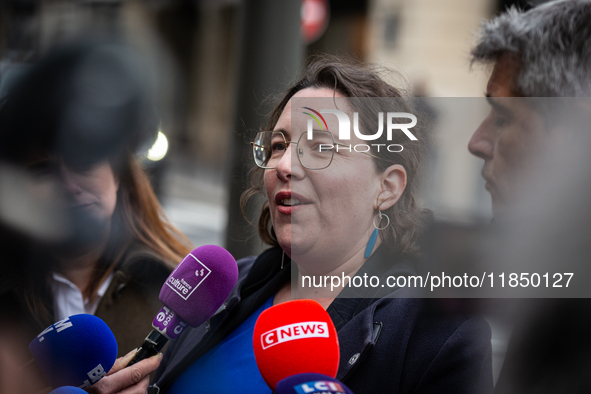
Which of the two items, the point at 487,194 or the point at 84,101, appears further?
the point at 84,101

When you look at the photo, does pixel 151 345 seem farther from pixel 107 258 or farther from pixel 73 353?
pixel 107 258

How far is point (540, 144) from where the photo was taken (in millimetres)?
1106

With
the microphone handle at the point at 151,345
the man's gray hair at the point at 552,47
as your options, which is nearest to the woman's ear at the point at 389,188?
the man's gray hair at the point at 552,47

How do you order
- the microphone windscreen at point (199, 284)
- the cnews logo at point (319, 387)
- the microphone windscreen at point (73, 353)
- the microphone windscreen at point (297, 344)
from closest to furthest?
the cnews logo at point (319, 387)
the microphone windscreen at point (297, 344)
the microphone windscreen at point (73, 353)
the microphone windscreen at point (199, 284)

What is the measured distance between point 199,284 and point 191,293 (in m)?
0.03

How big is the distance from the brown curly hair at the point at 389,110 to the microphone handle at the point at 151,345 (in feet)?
1.94

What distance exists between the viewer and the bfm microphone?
4.09 ft

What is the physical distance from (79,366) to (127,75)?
3.55 ft

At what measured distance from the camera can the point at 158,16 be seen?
1437 cm

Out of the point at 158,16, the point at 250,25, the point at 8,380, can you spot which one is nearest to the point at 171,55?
the point at 158,16

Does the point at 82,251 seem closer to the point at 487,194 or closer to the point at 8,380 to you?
the point at 8,380

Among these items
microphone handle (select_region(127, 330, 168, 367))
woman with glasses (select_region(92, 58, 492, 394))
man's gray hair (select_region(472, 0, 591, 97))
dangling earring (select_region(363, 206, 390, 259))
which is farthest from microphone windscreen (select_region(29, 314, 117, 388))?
man's gray hair (select_region(472, 0, 591, 97))

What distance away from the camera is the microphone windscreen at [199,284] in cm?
126

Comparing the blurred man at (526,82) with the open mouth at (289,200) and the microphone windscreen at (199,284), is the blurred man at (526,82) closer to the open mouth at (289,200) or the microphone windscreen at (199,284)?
the open mouth at (289,200)
